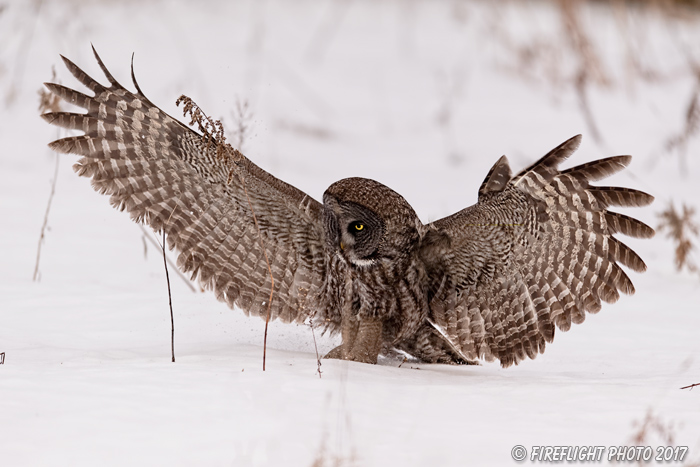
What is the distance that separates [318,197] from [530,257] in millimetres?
4061

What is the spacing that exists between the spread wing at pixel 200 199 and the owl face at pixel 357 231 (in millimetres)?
203

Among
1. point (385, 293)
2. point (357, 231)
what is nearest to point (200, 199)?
point (357, 231)

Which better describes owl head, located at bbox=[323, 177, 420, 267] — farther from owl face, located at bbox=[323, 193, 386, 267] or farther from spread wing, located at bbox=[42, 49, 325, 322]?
spread wing, located at bbox=[42, 49, 325, 322]

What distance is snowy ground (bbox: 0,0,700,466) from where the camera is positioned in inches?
117

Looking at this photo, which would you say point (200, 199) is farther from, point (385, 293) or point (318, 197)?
point (318, 197)

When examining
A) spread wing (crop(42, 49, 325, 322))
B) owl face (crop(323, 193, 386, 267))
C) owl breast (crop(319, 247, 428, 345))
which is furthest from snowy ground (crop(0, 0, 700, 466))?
owl face (crop(323, 193, 386, 267))

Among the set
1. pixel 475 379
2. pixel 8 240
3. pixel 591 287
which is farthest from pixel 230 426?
pixel 8 240

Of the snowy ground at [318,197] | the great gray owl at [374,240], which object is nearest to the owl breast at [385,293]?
the great gray owl at [374,240]

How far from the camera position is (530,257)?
4.36 meters

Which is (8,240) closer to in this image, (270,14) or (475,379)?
(475,379)

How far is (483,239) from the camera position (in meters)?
4.29

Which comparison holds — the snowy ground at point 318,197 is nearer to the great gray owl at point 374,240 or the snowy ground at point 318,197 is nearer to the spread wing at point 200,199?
the great gray owl at point 374,240

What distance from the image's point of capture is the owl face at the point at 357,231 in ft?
14.0

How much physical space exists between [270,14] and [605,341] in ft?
34.6
